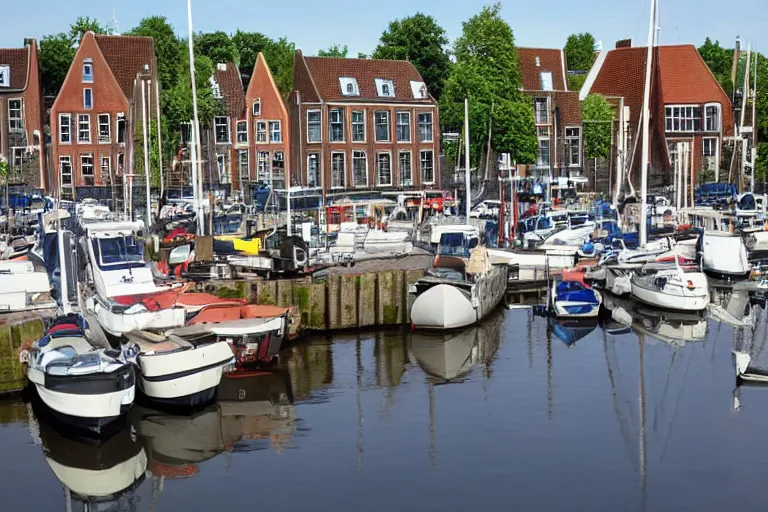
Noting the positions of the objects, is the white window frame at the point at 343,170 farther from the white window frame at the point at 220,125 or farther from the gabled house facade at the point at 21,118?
the gabled house facade at the point at 21,118

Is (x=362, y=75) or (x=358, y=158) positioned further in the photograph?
(x=362, y=75)

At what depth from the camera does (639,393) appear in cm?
3241

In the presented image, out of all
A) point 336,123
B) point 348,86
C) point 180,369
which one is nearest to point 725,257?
point 180,369

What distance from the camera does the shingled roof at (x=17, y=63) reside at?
82.9 meters

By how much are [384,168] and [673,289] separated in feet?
129

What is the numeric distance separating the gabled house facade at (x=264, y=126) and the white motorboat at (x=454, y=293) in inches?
1542

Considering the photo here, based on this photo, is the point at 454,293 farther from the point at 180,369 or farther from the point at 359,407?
the point at 180,369

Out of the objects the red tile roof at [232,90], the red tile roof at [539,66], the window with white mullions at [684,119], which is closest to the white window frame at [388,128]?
the red tile roof at [232,90]

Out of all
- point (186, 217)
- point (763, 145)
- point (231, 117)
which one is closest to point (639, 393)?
point (186, 217)

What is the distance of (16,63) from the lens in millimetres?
83375

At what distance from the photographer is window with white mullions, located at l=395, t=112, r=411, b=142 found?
261ft

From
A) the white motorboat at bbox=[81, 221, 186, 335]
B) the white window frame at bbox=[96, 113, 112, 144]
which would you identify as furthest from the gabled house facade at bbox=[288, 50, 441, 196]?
the white motorboat at bbox=[81, 221, 186, 335]

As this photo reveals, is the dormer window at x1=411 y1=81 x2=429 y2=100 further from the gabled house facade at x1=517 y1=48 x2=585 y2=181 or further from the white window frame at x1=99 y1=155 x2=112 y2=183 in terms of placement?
the white window frame at x1=99 y1=155 x2=112 y2=183

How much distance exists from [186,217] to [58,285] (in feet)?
83.2
